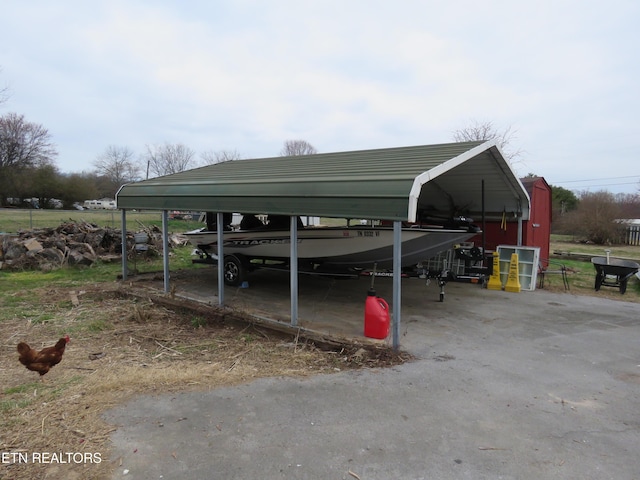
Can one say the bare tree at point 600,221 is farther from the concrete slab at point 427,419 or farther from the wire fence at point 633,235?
the concrete slab at point 427,419

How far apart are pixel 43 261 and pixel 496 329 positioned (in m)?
12.2

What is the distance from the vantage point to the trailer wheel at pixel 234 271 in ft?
29.9

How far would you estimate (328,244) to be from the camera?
26.2 ft

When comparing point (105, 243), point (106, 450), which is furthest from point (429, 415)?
point (105, 243)

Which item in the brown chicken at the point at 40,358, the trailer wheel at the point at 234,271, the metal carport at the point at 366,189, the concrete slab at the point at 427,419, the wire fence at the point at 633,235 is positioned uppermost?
the metal carport at the point at 366,189

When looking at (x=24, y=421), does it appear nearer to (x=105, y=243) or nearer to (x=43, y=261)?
(x=43, y=261)

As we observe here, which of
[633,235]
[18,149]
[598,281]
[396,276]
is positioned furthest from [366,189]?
[18,149]

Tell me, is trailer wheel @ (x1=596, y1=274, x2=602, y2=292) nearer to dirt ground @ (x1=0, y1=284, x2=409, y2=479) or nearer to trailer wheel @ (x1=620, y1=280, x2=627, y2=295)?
trailer wheel @ (x1=620, y1=280, x2=627, y2=295)

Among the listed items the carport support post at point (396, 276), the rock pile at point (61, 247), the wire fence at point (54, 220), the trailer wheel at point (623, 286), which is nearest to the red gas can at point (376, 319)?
the carport support post at point (396, 276)

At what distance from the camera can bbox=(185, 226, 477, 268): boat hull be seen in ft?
23.6

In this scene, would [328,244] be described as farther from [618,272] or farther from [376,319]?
[618,272]

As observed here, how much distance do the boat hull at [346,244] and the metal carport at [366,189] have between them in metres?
0.75

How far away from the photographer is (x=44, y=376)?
14.3 ft

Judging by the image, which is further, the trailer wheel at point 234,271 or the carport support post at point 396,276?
the trailer wheel at point 234,271
